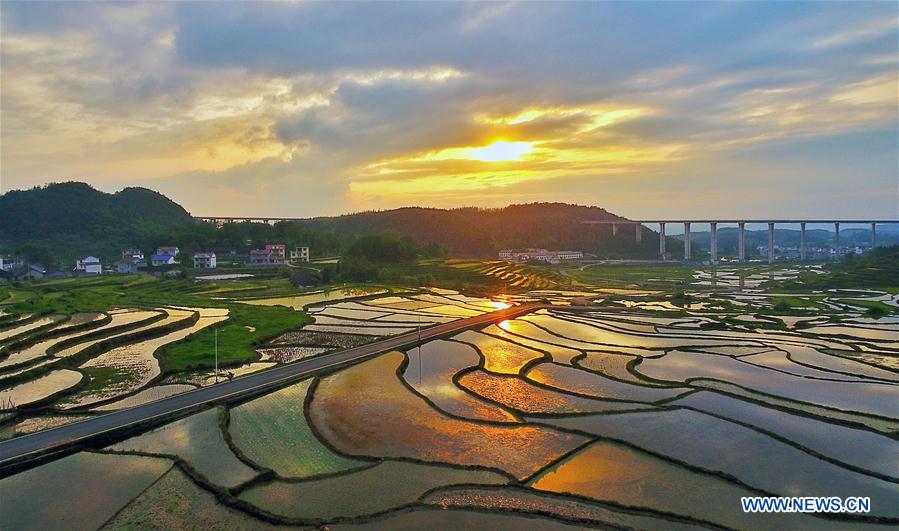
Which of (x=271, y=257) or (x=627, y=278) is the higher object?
(x=271, y=257)

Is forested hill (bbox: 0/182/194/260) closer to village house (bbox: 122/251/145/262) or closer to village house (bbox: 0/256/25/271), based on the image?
village house (bbox: 122/251/145/262)

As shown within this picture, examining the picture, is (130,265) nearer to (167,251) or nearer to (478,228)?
(167,251)

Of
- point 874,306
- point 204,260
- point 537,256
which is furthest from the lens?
point 537,256

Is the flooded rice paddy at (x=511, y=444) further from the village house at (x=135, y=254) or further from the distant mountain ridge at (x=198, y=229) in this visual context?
the distant mountain ridge at (x=198, y=229)

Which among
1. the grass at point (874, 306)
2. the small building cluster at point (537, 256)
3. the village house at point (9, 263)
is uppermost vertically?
the village house at point (9, 263)

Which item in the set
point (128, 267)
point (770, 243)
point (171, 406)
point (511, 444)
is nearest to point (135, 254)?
point (128, 267)

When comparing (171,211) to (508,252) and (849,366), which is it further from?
(849,366)

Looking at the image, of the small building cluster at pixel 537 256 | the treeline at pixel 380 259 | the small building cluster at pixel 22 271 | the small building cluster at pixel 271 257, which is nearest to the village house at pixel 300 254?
the small building cluster at pixel 271 257
